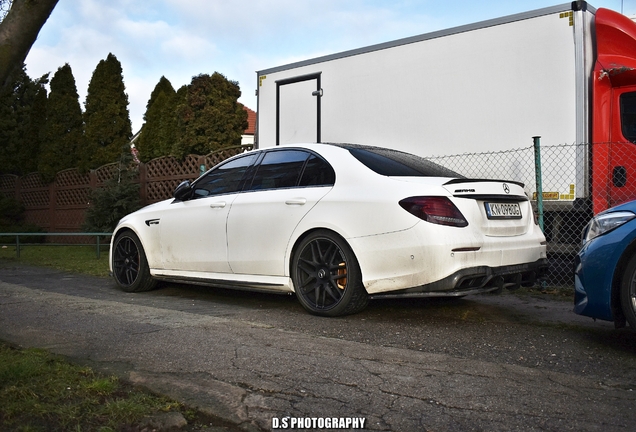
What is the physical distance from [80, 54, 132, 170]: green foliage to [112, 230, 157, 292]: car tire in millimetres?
12375

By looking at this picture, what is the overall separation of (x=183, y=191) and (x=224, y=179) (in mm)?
465

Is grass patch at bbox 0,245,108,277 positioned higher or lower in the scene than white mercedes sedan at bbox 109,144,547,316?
lower

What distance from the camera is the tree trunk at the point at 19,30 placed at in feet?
11.2

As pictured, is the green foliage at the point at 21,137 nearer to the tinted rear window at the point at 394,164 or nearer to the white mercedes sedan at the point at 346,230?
the white mercedes sedan at the point at 346,230

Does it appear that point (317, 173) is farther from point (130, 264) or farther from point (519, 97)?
point (519, 97)

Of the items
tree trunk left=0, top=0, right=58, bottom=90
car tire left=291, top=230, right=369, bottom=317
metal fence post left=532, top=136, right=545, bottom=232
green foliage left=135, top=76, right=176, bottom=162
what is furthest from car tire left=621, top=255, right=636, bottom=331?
green foliage left=135, top=76, right=176, bottom=162

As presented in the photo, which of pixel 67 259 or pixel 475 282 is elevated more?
pixel 475 282

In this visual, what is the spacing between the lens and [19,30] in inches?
135

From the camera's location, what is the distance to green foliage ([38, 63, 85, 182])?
18969 mm

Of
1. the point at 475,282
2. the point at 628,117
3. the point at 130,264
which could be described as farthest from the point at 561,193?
the point at 130,264

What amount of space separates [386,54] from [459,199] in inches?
186

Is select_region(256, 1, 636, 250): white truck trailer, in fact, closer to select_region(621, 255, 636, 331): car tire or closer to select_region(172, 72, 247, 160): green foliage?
select_region(621, 255, 636, 331): car tire

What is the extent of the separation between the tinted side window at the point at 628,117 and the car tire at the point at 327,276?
13.9ft

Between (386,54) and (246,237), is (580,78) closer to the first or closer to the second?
(386,54)
